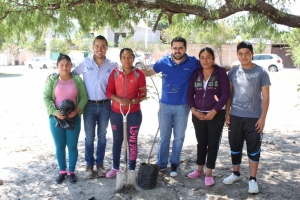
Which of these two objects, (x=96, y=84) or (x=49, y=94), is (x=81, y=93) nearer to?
(x=96, y=84)

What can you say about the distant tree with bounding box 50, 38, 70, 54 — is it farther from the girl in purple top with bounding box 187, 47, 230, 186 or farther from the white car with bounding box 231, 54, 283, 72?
the white car with bounding box 231, 54, 283, 72

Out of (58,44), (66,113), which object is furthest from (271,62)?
(66,113)

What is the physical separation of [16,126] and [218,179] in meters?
5.30

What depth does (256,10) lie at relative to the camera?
4027mm

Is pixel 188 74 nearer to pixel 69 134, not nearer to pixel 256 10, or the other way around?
pixel 256 10

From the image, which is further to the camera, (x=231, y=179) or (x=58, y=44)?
(x=58, y=44)

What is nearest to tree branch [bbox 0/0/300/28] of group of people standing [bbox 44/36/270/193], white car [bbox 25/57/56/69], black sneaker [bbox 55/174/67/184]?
group of people standing [bbox 44/36/270/193]

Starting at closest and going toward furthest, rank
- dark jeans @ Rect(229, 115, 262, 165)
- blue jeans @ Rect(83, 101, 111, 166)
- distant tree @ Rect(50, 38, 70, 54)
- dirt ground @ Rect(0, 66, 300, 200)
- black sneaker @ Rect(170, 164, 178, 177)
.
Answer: dark jeans @ Rect(229, 115, 262, 165), dirt ground @ Rect(0, 66, 300, 200), blue jeans @ Rect(83, 101, 111, 166), black sneaker @ Rect(170, 164, 178, 177), distant tree @ Rect(50, 38, 70, 54)

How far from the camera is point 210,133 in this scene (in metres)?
3.84

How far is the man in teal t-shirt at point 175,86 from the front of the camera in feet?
13.0

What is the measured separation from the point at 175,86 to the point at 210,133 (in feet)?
2.34

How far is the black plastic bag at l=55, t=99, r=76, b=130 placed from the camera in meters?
3.70

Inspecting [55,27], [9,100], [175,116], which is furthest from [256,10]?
[9,100]

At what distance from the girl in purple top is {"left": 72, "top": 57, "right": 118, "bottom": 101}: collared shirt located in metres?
1.05
